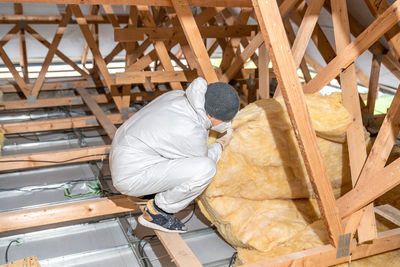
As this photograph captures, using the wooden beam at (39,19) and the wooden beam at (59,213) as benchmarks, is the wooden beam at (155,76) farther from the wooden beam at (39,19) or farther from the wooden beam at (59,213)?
the wooden beam at (39,19)

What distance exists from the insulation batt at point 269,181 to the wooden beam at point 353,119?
79mm

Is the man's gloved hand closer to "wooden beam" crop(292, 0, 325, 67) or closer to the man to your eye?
the man

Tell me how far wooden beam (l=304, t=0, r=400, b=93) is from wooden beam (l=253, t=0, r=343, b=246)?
765mm

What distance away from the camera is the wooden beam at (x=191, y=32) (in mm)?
3225

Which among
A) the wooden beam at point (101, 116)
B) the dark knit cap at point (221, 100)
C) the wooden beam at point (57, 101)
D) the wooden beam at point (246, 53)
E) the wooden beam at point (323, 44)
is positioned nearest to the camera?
the dark knit cap at point (221, 100)

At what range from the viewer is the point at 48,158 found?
3.75 m

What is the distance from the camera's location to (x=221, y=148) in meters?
2.98

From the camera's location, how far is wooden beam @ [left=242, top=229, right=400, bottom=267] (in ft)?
8.25

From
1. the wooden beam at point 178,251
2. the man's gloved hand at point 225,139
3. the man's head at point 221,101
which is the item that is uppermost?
the man's gloved hand at point 225,139

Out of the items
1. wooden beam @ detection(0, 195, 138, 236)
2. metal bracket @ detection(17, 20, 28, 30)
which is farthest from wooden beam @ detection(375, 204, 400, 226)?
Answer: metal bracket @ detection(17, 20, 28, 30)

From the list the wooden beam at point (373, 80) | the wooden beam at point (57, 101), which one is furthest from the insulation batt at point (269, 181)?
the wooden beam at point (57, 101)

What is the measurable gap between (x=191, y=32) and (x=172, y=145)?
3.36 ft

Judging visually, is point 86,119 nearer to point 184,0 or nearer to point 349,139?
point 184,0

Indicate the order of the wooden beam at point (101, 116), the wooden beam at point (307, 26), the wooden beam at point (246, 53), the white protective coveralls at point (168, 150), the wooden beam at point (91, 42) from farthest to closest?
the wooden beam at point (91, 42), the wooden beam at point (101, 116), the wooden beam at point (246, 53), the wooden beam at point (307, 26), the white protective coveralls at point (168, 150)
